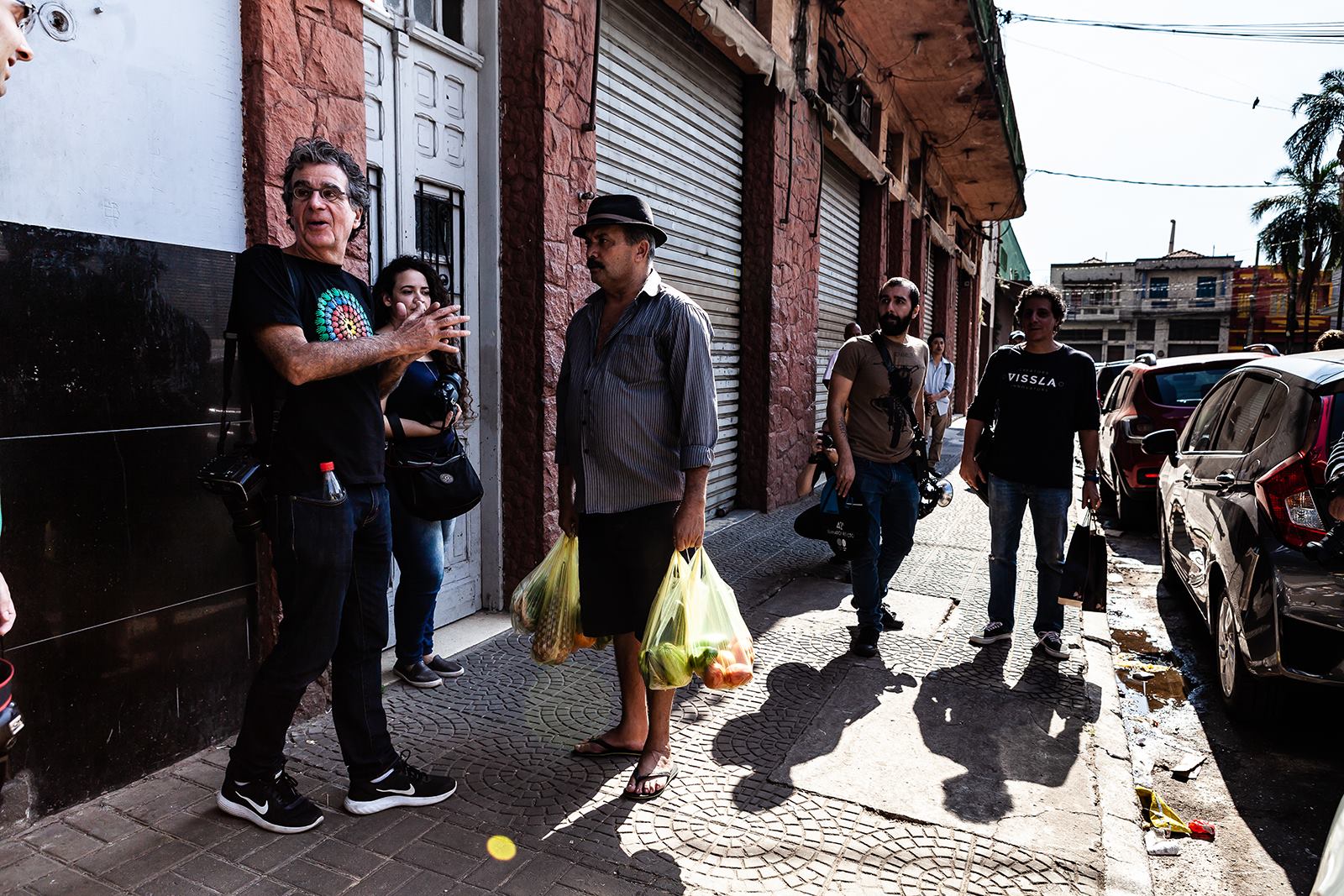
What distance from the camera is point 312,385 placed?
268 centimetres

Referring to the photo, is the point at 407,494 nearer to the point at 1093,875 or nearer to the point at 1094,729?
the point at 1093,875

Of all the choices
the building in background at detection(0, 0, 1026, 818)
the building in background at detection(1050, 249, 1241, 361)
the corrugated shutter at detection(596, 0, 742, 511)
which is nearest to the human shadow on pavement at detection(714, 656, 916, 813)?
the building in background at detection(0, 0, 1026, 818)

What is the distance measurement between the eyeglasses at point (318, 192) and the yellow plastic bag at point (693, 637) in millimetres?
1569

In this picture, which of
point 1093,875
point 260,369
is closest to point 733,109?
point 260,369

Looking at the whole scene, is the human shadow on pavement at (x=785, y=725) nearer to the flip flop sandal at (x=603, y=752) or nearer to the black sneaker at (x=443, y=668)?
the flip flop sandal at (x=603, y=752)

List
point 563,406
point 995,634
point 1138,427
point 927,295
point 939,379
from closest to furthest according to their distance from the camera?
point 563,406 < point 995,634 < point 1138,427 < point 939,379 < point 927,295

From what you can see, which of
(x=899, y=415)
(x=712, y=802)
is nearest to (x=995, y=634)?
(x=899, y=415)

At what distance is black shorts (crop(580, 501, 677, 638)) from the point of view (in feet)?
10.3

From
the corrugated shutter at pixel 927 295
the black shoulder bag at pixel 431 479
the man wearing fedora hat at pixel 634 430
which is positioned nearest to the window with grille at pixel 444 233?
the black shoulder bag at pixel 431 479

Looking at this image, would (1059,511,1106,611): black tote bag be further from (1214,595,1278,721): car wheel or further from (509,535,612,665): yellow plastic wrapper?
(509,535,612,665): yellow plastic wrapper

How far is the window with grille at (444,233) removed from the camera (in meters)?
4.50

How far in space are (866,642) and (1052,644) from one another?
39.4 inches

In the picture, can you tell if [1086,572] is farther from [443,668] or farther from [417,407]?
[417,407]

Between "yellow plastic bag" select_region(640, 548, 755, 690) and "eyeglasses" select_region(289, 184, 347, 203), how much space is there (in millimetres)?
1569
